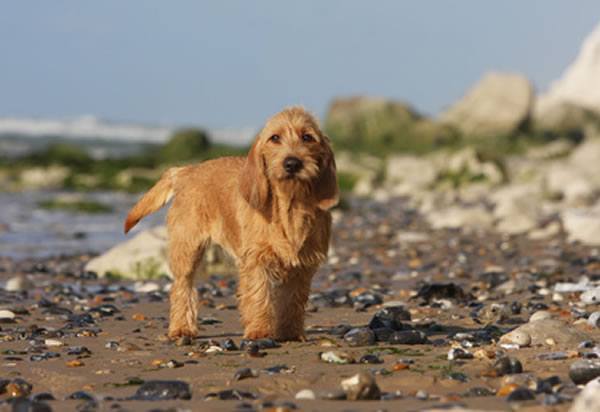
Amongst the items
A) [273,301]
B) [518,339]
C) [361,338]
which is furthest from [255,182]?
[518,339]

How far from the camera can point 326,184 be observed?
296 inches

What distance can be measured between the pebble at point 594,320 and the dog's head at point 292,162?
220 centimetres

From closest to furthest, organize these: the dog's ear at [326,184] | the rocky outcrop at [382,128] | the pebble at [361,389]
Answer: the pebble at [361,389] < the dog's ear at [326,184] < the rocky outcrop at [382,128]

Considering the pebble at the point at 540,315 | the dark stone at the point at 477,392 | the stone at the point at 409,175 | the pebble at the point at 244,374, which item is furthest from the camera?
the stone at the point at 409,175

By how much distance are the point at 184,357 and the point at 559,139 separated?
55.5 metres

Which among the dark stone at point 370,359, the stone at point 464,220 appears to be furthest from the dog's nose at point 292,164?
the stone at point 464,220

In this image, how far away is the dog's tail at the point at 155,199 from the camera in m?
9.08

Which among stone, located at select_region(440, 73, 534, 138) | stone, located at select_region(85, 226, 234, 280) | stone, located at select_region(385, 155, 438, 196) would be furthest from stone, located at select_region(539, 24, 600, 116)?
stone, located at select_region(85, 226, 234, 280)

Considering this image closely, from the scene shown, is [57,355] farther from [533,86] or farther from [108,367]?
[533,86]

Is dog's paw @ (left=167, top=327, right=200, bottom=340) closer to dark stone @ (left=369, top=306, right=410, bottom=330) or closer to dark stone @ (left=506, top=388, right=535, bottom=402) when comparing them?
dark stone @ (left=369, top=306, right=410, bottom=330)

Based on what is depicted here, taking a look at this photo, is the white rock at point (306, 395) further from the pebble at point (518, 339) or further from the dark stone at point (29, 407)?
the pebble at point (518, 339)

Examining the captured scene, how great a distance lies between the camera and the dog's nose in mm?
7203

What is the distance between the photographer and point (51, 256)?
15.9 metres

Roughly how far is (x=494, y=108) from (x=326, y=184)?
54481 millimetres
